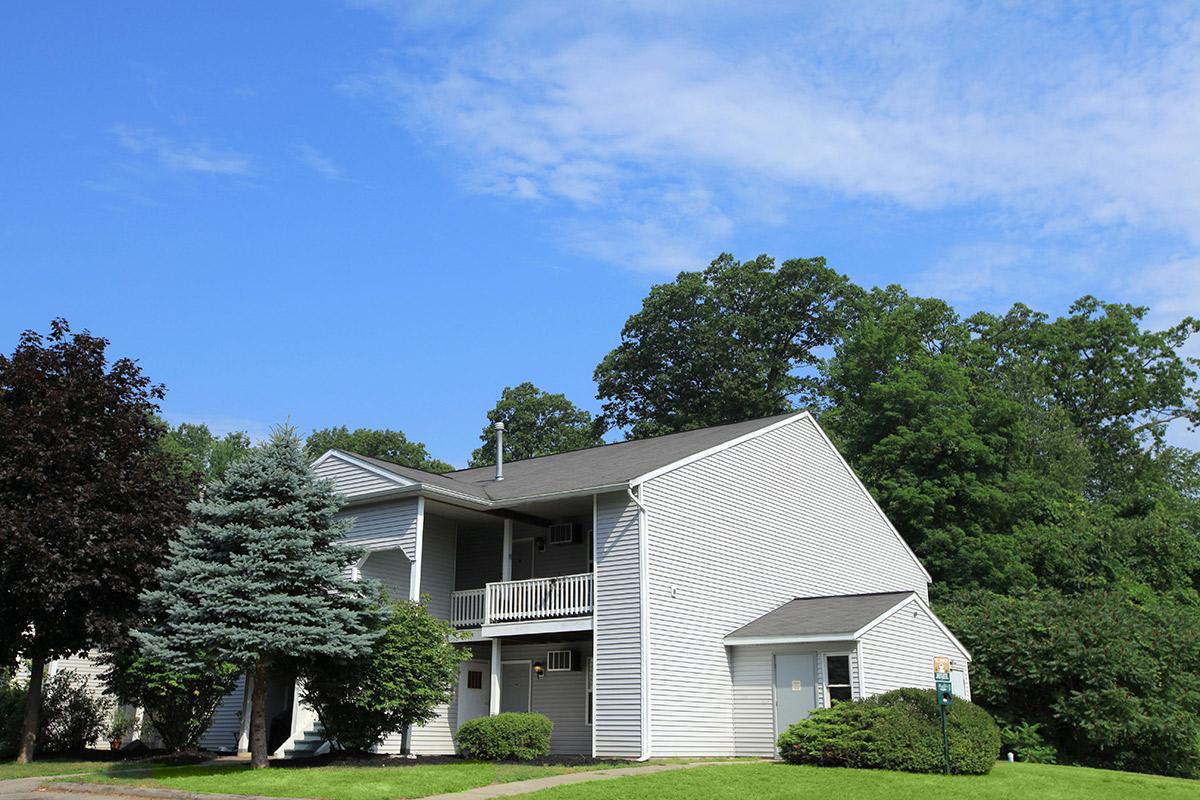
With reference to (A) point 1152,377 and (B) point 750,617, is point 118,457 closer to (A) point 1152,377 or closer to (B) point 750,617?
(B) point 750,617

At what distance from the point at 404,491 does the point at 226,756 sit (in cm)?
719

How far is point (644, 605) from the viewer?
2150 centimetres

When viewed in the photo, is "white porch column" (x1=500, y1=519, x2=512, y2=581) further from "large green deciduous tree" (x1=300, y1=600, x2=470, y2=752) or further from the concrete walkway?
the concrete walkway

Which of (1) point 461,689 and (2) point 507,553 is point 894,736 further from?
(1) point 461,689

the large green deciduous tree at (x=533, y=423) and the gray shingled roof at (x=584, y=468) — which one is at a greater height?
the large green deciduous tree at (x=533, y=423)

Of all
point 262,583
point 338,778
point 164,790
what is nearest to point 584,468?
point 262,583

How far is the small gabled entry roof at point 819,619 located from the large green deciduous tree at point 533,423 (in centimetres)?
3635

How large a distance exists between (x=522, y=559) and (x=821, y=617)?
781 centimetres

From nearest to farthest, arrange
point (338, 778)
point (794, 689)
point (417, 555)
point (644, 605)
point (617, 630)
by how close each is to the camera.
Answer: point (338, 778)
point (644, 605)
point (617, 630)
point (794, 689)
point (417, 555)

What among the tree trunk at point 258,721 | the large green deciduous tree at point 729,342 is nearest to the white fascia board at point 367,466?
the tree trunk at point 258,721

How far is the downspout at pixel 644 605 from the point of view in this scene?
2077 cm

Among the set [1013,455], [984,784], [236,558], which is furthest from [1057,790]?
[1013,455]

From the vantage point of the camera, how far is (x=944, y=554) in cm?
3650

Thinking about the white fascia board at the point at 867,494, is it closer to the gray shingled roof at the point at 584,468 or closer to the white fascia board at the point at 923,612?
the gray shingled roof at the point at 584,468
